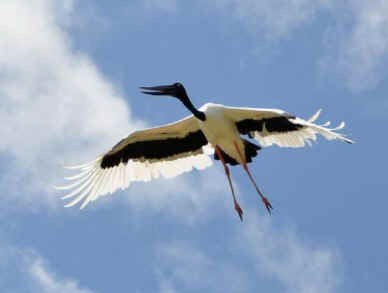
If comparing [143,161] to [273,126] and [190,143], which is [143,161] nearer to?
[190,143]

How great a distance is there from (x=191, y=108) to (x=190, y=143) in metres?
1.48

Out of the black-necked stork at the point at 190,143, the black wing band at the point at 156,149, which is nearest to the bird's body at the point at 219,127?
the black-necked stork at the point at 190,143

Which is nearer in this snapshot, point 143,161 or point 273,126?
point 273,126

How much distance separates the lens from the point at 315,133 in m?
21.5

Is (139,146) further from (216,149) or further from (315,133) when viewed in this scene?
(315,133)

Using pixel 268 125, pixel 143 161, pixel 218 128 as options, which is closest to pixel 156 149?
pixel 143 161

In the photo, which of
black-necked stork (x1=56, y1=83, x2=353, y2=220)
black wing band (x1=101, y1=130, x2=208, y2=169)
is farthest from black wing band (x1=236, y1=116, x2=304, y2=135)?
black wing band (x1=101, y1=130, x2=208, y2=169)

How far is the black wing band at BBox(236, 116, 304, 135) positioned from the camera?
71.7 ft

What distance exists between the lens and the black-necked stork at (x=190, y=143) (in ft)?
71.2

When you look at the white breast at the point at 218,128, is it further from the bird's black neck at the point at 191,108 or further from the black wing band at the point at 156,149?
the black wing band at the point at 156,149

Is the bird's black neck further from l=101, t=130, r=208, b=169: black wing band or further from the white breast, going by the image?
l=101, t=130, r=208, b=169: black wing band

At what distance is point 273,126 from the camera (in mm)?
22125

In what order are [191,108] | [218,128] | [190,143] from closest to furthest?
[218,128] → [191,108] → [190,143]

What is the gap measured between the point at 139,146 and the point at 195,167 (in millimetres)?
1453
